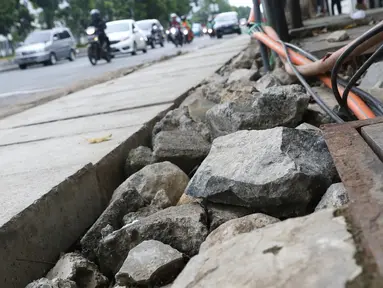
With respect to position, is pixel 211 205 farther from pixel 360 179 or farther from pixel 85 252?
pixel 360 179

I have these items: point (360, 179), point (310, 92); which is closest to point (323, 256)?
point (360, 179)

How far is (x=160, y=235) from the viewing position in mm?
1589

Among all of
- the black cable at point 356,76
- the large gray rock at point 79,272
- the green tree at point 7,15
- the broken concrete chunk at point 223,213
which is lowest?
the large gray rock at point 79,272

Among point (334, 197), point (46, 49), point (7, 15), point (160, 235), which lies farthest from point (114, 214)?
point (7, 15)

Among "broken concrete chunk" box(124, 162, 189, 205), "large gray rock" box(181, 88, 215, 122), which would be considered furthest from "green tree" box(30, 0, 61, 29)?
"broken concrete chunk" box(124, 162, 189, 205)

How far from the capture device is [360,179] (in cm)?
118

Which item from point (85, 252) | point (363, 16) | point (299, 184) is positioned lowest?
point (85, 252)

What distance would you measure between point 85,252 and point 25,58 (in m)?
19.0

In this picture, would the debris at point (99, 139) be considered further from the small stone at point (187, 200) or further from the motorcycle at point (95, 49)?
the motorcycle at point (95, 49)

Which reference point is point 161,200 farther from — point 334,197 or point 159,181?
point 334,197

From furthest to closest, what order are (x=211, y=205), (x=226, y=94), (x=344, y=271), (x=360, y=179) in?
1. (x=226, y=94)
2. (x=211, y=205)
3. (x=360, y=179)
4. (x=344, y=271)

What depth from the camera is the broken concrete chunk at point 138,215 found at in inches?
70.2

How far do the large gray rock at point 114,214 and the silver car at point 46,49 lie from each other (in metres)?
18.8

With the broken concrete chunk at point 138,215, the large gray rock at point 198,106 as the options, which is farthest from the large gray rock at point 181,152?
the large gray rock at point 198,106
